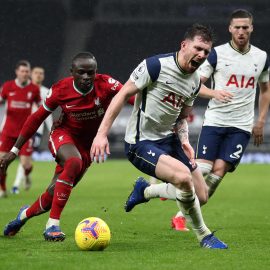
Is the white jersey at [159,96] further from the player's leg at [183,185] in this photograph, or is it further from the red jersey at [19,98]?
the red jersey at [19,98]

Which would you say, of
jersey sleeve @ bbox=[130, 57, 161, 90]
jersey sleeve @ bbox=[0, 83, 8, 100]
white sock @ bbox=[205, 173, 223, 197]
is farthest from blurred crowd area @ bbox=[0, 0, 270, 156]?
jersey sleeve @ bbox=[130, 57, 161, 90]

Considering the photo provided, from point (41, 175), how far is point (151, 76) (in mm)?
12393

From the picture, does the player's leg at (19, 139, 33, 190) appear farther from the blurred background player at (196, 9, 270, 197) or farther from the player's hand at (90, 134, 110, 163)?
the player's hand at (90, 134, 110, 163)

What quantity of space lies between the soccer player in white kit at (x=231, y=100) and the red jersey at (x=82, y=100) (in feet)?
5.04

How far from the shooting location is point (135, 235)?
8352mm

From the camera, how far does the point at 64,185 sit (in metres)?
7.62

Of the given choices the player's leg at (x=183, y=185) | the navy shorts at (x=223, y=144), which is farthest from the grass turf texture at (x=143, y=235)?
the navy shorts at (x=223, y=144)

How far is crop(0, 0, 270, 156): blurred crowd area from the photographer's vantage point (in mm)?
25078

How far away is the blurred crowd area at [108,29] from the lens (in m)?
25.1

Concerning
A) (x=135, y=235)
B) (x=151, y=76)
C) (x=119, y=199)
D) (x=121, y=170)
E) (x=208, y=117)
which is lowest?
(x=121, y=170)

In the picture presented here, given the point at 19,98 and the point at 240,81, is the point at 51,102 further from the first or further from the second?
the point at 19,98

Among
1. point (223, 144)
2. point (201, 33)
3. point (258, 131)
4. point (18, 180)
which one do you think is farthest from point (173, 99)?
point (18, 180)

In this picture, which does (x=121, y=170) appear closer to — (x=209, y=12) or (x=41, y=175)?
(x=41, y=175)

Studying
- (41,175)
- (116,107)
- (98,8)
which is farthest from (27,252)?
(98,8)
